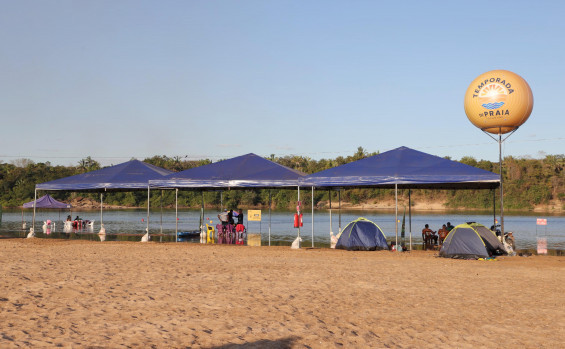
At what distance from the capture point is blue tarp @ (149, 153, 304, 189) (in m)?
20.4

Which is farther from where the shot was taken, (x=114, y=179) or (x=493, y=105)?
(x=114, y=179)

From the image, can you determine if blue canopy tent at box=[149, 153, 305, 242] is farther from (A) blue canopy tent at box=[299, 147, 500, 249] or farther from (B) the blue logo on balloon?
(B) the blue logo on balloon

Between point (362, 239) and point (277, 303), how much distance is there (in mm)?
10314

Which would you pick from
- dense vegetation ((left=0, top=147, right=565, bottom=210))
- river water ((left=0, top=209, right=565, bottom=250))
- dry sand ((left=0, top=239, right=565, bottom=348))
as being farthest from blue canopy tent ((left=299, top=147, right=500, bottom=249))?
dense vegetation ((left=0, top=147, right=565, bottom=210))

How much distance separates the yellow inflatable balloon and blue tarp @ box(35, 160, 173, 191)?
13173mm

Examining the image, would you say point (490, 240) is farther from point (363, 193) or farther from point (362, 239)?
point (363, 193)

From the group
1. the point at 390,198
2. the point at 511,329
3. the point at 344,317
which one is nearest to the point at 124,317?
the point at 344,317

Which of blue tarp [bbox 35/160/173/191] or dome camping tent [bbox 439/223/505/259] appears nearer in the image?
dome camping tent [bbox 439/223/505/259]

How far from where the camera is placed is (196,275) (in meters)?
11.7

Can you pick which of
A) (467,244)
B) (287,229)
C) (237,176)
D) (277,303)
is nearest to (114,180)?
(237,176)

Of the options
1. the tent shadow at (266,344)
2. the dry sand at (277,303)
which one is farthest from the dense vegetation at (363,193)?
the tent shadow at (266,344)

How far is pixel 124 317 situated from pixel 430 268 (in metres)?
8.44

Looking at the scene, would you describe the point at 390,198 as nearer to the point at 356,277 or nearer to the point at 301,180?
the point at 301,180

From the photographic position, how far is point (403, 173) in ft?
58.8
